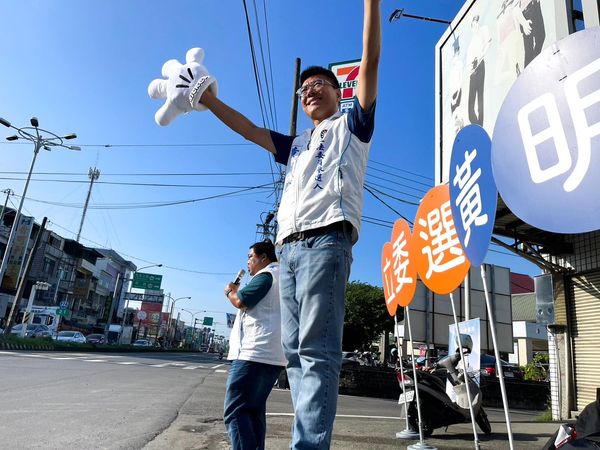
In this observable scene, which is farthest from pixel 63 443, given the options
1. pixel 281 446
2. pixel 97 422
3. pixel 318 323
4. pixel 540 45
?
pixel 540 45

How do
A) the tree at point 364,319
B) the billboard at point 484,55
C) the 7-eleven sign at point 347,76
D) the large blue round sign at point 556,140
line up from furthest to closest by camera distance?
the tree at point 364,319, the 7-eleven sign at point 347,76, the billboard at point 484,55, the large blue round sign at point 556,140

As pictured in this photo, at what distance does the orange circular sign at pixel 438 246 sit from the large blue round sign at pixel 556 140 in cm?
115

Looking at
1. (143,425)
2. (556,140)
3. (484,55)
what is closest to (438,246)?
(556,140)

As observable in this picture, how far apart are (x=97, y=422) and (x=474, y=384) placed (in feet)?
13.7

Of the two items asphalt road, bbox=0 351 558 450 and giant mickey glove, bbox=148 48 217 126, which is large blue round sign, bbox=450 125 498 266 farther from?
asphalt road, bbox=0 351 558 450

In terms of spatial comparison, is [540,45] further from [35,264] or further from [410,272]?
[35,264]

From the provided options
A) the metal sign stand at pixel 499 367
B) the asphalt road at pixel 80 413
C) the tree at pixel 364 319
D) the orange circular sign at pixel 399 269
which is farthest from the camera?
the tree at pixel 364 319

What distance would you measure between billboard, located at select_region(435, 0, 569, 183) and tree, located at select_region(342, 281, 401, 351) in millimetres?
20788

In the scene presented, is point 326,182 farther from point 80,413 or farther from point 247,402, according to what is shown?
point 80,413

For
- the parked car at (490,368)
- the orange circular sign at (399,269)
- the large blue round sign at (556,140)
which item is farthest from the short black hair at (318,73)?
the parked car at (490,368)

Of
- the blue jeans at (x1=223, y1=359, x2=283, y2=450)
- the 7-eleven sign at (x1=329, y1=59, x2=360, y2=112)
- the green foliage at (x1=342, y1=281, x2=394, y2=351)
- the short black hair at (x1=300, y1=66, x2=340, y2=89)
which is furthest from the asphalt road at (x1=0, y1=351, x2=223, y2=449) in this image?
the green foliage at (x1=342, y1=281, x2=394, y2=351)

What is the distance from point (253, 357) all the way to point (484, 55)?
8.31 m

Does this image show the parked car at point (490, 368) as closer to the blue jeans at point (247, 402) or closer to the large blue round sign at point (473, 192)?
the large blue round sign at point (473, 192)

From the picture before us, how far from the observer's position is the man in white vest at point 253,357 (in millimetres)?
2365
